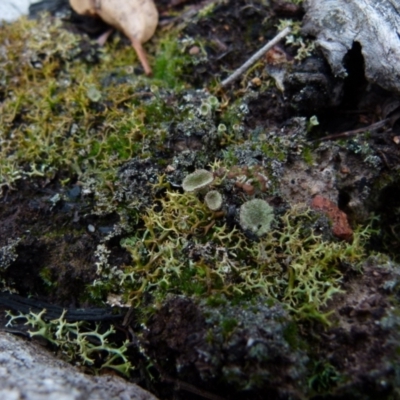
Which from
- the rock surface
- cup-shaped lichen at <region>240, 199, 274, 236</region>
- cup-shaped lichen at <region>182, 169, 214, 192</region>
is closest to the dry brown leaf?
cup-shaped lichen at <region>182, 169, 214, 192</region>

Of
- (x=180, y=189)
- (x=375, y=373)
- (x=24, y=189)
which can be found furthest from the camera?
(x=24, y=189)

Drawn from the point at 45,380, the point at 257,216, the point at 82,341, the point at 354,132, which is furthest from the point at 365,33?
the point at 45,380

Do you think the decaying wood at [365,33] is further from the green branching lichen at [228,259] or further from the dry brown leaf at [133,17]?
the dry brown leaf at [133,17]

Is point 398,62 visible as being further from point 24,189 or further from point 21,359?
point 21,359

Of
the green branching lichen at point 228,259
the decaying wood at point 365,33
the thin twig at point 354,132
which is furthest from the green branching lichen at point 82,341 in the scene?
the decaying wood at point 365,33

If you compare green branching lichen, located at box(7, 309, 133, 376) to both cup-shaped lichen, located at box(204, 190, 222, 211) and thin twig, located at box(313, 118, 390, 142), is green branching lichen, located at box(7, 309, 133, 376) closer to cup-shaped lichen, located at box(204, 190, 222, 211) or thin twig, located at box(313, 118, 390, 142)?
cup-shaped lichen, located at box(204, 190, 222, 211)

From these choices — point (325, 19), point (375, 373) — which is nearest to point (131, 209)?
point (375, 373)
